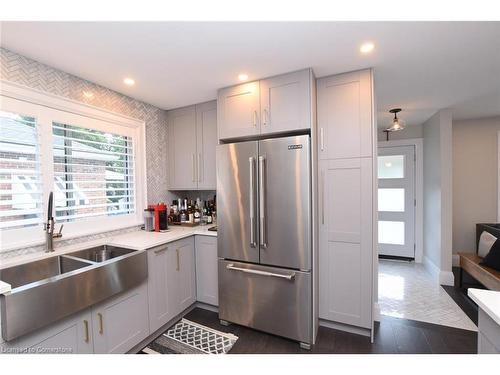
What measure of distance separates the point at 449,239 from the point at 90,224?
13.7ft

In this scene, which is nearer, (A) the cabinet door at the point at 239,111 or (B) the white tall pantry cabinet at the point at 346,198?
(B) the white tall pantry cabinet at the point at 346,198

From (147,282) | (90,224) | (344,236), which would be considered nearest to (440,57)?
(344,236)

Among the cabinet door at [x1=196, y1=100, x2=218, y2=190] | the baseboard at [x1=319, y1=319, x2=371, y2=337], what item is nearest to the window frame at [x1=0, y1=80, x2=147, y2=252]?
the cabinet door at [x1=196, y1=100, x2=218, y2=190]

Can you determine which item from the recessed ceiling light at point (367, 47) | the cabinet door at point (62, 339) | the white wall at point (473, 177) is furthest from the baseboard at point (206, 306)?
the white wall at point (473, 177)

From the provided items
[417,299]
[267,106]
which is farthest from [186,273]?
[417,299]

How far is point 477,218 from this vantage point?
11.4 ft

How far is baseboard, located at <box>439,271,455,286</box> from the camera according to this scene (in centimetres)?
295

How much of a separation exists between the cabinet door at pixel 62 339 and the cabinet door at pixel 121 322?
0.16 feet

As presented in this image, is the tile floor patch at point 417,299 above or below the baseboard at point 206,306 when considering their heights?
below

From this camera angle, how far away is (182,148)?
114 inches

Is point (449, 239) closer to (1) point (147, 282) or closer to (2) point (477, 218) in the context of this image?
(2) point (477, 218)

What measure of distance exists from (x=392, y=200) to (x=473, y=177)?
3.67 feet

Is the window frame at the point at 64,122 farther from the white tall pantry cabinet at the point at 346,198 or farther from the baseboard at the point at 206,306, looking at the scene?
the white tall pantry cabinet at the point at 346,198

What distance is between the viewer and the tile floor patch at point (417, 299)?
7.37 feet
